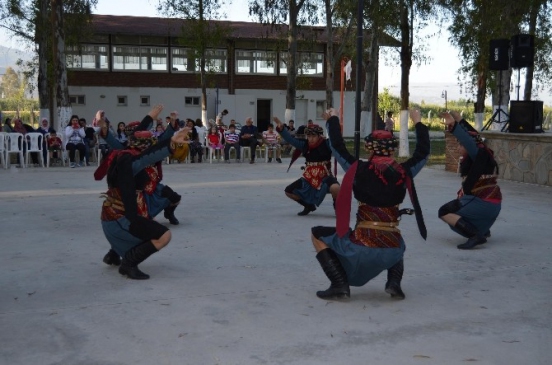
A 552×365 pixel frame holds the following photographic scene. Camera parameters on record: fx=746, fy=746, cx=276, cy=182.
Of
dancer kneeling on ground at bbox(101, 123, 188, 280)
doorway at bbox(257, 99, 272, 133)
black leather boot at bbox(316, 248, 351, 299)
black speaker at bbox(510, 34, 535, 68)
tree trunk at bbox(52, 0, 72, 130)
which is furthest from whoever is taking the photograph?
doorway at bbox(257, 99, 272, 133)

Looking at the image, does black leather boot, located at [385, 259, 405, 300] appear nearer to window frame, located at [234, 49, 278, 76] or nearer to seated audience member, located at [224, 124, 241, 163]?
seated audience member, located at [224, 124, 241, 163]

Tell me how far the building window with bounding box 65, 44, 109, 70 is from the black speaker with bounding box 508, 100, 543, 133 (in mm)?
28413

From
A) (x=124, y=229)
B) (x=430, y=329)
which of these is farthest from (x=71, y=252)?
(x=430, y=329)

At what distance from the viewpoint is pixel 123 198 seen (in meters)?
6.84

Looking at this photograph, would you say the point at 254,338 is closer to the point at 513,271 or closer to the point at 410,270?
the point at 410,270

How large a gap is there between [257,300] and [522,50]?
13.3 metres

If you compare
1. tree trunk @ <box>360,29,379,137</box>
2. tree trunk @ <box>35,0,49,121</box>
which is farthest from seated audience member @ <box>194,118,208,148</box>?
tree trunk @ <box>360,29,379,137</box>

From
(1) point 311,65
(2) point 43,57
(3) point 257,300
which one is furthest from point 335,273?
(1) point 311,65

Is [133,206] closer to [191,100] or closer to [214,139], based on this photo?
[214,139]

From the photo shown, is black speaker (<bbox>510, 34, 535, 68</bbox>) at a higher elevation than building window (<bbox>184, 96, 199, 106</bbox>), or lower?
higher

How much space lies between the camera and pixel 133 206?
683 cm

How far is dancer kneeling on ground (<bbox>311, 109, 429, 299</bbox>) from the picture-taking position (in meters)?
6.11

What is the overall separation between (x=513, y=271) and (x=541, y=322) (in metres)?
1.84

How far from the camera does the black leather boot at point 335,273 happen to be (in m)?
6.27
